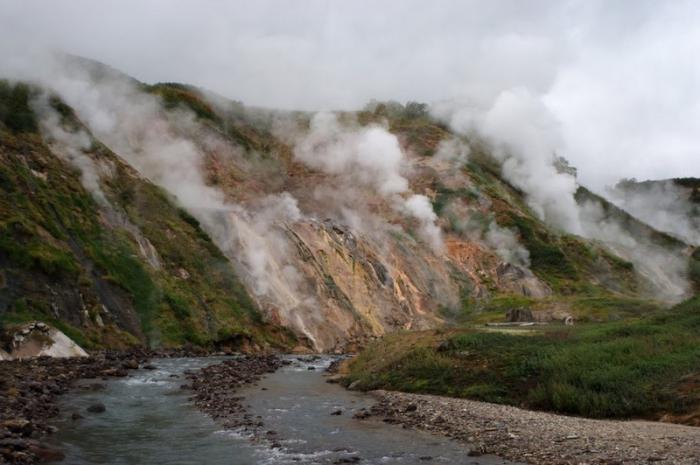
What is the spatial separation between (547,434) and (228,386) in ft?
60.0

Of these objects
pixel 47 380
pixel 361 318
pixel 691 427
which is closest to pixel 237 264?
pixel 361 318

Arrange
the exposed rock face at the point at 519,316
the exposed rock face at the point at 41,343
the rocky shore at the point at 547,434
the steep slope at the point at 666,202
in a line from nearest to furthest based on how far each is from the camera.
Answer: the rocky shore at the point at 547,434 < the exposed rock face at the point at 41,343 < the exposed rock face at the point at 519,316 < the steep slope at the point at 666,202

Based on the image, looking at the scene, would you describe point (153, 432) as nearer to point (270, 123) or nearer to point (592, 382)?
point (592, 382)

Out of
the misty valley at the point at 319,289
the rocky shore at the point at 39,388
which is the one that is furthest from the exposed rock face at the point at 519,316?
the rocky shore at the point at 39,388

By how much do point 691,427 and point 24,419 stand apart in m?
20.8

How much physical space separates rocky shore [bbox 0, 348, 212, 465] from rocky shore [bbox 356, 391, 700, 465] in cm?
1139

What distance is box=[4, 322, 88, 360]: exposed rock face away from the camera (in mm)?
37344

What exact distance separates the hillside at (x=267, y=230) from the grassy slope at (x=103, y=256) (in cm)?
18

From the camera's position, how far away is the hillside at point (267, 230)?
5435 cm

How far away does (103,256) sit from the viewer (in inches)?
2223

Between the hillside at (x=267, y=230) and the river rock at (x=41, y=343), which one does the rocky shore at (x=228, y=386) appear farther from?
the hillside at (x=267, y=230)

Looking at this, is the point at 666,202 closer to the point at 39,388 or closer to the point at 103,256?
the point at 103,256

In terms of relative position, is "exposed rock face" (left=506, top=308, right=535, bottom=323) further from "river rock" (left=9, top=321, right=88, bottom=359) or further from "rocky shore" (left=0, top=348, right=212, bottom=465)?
"river rock" (left=9, top=321, right=88, bottom=359)

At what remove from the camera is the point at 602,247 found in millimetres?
124000
